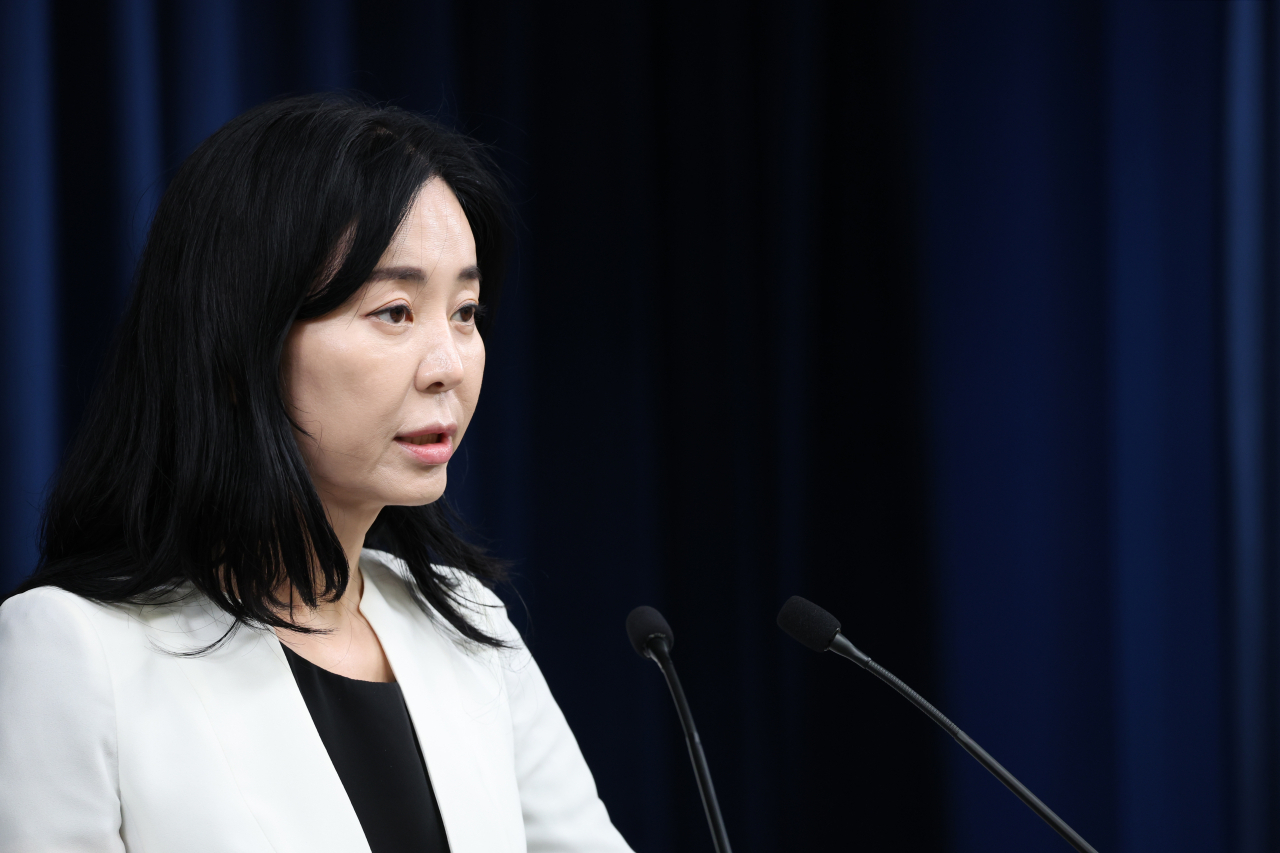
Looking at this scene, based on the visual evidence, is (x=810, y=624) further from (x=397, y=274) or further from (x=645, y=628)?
(x=397, y=274)

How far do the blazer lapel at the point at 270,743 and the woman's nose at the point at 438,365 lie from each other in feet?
0.88

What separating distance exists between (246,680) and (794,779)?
50.8 inches

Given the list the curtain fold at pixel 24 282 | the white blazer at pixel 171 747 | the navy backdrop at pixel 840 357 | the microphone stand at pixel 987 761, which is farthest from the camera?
the navy backdrop at pixel 840 357

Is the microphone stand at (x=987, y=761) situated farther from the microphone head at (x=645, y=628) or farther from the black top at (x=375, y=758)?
the black top at (x=375, y=758)

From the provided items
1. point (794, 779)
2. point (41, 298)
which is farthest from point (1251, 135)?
point (41, 298)

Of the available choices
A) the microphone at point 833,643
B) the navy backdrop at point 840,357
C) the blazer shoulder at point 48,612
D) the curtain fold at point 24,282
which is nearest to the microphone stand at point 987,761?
the microphone at point 833,643

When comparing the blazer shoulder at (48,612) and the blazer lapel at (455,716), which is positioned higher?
the blazer shoulder at (48,612)

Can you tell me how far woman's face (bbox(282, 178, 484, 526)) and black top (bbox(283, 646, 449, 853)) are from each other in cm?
17

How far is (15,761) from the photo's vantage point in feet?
2.59

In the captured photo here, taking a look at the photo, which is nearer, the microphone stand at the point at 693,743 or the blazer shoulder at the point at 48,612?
the blazer shoulder at the point at 48,612

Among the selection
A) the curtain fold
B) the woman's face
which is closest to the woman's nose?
the woman's face

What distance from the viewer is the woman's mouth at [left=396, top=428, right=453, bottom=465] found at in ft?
3.14

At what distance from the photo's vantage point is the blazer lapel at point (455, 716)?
1001 millimetres

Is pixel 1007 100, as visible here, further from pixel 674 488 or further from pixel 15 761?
pixel 15 761
